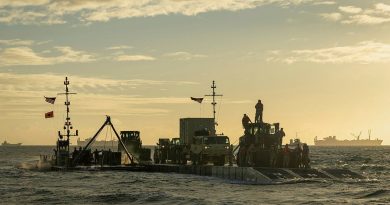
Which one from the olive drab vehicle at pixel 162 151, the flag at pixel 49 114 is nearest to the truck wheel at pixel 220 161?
the olive drab vehicle at pixel 162 151

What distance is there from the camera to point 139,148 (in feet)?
255

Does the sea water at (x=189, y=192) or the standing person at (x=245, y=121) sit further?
the standing person at (x=245, y=121)

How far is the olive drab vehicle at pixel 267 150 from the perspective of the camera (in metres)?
49.3

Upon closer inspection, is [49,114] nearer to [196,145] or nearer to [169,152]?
[169,152]

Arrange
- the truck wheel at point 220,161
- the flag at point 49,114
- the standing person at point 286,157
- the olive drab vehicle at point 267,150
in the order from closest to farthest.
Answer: the olive drab vehicle at point 267,150 < the standing person at point 286,157 < the truck wheel at point 220,161 < the flag at point 49,114

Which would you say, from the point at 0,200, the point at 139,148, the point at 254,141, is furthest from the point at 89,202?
the point at 139,148

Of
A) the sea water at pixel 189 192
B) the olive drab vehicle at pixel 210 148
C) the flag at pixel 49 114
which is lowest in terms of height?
the sea water at pixel 189 192

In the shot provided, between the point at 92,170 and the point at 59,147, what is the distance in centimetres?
501

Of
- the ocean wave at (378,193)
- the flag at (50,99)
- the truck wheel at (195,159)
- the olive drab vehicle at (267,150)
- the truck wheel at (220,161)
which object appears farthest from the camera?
the flag at (50,99)

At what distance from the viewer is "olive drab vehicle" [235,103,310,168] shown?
4928 centimetres

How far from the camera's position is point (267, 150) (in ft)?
165

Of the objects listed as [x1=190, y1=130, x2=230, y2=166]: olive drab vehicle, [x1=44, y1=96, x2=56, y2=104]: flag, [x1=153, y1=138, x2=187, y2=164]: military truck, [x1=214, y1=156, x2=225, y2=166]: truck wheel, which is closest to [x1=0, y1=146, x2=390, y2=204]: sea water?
[x1=214, y1=156, x2=225, y2=166]: truck wheel

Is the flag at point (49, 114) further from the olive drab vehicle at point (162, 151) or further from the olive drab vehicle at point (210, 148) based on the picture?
the olive drab vehicle at point (210, 148)

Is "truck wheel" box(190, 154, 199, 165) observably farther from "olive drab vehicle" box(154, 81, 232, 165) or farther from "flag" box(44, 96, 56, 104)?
"flag" box(44, 96, 56, 104)
